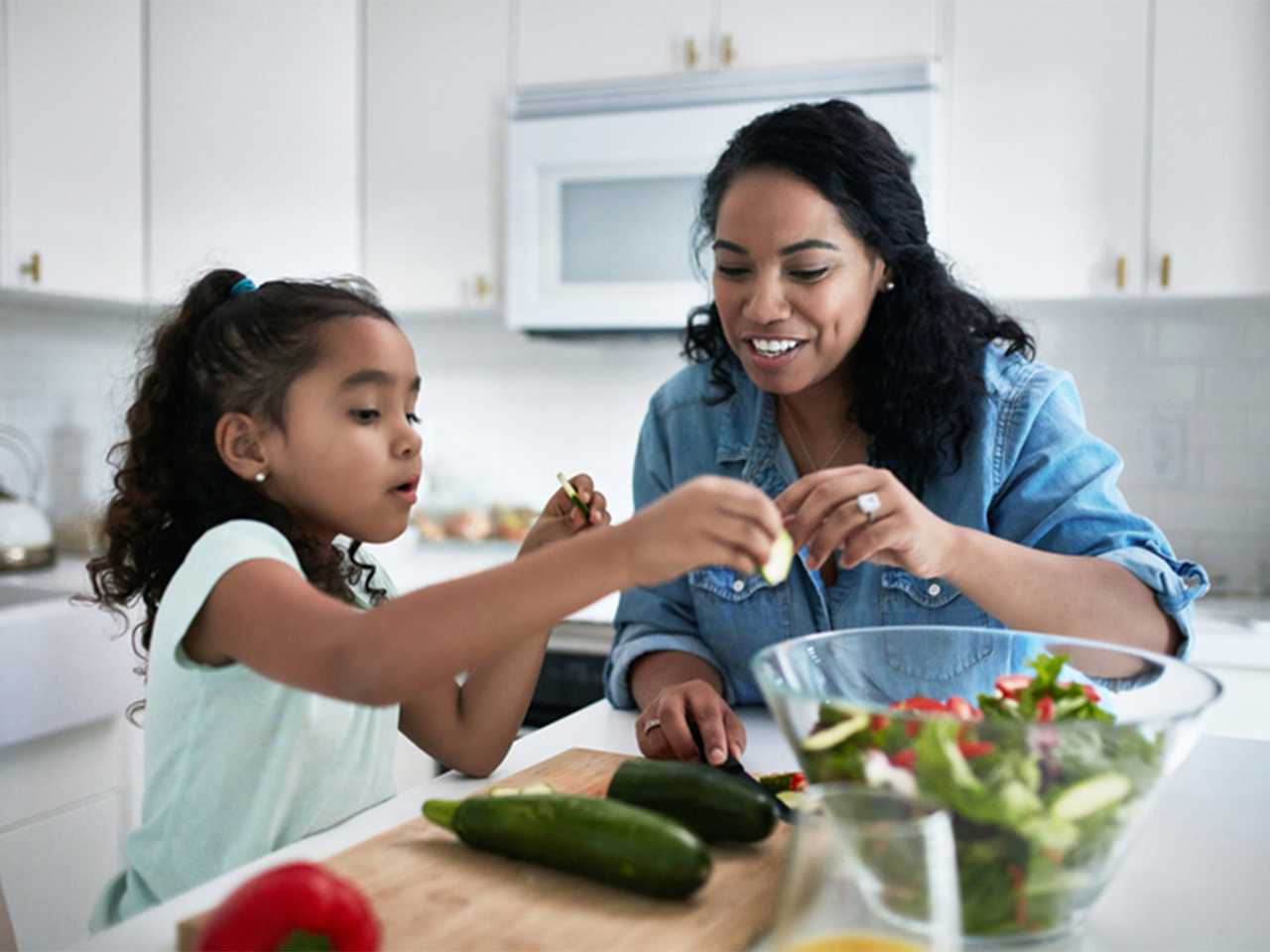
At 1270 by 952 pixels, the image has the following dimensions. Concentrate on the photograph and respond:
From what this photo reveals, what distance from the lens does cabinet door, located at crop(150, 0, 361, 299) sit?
2.89 meters

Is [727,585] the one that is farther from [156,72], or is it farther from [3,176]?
[156,72]

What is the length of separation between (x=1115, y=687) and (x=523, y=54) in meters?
2.68

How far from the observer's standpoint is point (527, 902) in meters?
0.82

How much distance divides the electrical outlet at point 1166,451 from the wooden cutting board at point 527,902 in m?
2.40

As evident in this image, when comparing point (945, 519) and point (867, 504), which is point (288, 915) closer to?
point (867, 504)

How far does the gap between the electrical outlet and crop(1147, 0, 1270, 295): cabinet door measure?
0.45 m

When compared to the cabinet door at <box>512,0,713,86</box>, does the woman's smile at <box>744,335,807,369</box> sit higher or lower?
lower

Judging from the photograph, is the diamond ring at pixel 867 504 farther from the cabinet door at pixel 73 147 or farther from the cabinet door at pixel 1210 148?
the cabinet door at pixel 73 147

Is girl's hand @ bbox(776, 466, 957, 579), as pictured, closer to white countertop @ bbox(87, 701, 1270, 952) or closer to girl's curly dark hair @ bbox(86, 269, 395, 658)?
white countertop @ bbox(87, 701, 1270, 952)

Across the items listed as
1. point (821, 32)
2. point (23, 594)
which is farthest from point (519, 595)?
point (821, 32)

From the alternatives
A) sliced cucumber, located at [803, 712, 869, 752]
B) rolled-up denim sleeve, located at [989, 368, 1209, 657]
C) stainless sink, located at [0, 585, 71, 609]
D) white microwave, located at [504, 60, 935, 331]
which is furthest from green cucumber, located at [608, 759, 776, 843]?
white microwave, located at [504, 60, 935, 331]

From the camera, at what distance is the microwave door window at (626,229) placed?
2.99m

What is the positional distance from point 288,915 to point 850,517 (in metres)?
0.62

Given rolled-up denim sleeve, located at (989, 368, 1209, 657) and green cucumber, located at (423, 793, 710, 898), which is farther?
rolled-up denim sleeve, located at (989, 368, 1209, 657)
